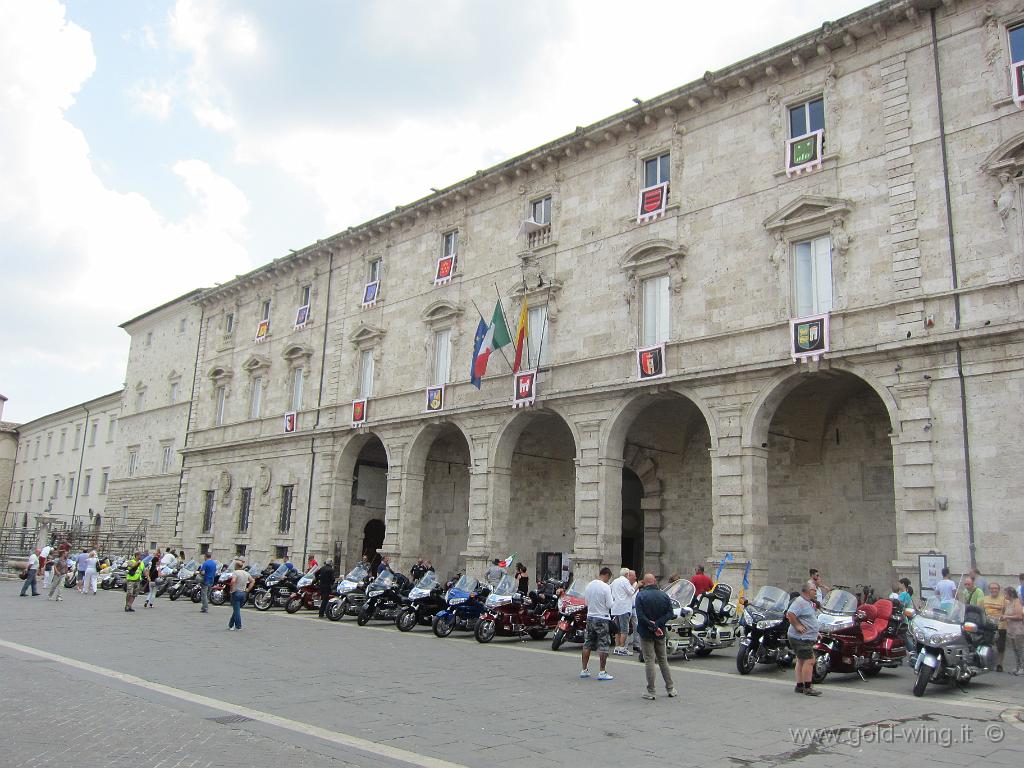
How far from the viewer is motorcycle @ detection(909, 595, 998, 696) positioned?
10086 millimetres

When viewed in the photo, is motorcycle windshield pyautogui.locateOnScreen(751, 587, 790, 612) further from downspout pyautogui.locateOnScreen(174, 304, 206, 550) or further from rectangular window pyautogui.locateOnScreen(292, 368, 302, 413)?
downspout pyautogui.locateOnScreen(174, 304, 206, 550)

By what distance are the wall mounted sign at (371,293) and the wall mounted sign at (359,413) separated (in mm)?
3408

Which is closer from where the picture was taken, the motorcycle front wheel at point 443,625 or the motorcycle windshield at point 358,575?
the motorcycle front wheel at point 443,625

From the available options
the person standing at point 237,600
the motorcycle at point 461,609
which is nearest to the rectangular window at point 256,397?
the person standing at point 237,600

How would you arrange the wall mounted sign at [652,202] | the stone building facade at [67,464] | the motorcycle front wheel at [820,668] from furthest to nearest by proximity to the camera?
the stone building facade at [67,464], the wall mounted sign at [652,202], the motorcycle front wheel at [820,668]

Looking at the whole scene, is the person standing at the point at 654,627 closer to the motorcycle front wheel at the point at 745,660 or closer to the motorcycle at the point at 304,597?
the motorcycle front wheel at the point at 745,660

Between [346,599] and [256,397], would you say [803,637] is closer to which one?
[346,599]

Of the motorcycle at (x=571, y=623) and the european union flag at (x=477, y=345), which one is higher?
the european union flag at (x=477, y=345)

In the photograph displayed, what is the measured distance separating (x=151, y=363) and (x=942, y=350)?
3811 centimetres

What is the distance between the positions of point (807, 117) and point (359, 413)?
16089 millimetres

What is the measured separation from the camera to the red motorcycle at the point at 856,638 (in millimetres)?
11117

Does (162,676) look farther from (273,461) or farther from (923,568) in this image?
(273,461)

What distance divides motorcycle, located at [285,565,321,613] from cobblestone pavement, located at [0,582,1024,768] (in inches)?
288

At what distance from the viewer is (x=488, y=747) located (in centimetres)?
678
